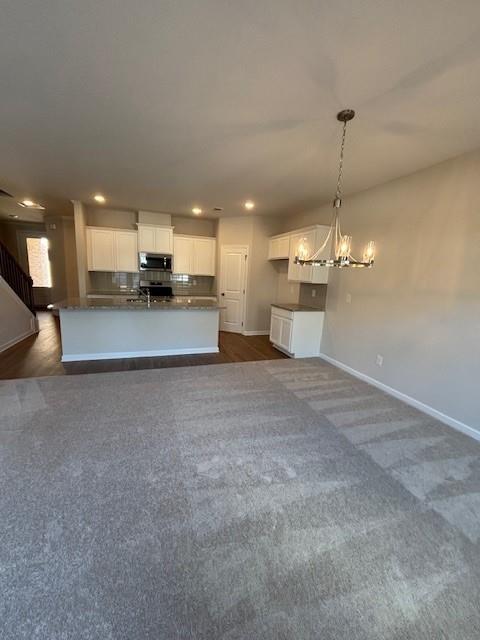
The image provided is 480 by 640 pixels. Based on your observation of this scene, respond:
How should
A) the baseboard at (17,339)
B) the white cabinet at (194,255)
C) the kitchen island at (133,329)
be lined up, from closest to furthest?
the kitchen island at (133,329)
the baseboard at (17,339)
the white cabinet at (194,255)

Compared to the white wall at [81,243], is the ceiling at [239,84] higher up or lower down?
higher up

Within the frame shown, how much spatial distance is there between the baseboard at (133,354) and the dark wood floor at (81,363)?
114 mm

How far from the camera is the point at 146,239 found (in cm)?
574

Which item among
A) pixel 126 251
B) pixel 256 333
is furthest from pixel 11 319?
pixel 256 333

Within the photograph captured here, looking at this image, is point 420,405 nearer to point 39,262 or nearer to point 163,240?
point 163,240

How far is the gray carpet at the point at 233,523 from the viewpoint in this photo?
1147 mm

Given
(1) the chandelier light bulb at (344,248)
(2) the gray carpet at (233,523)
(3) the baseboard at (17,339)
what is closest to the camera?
(2) the gray carpet at (233,523)

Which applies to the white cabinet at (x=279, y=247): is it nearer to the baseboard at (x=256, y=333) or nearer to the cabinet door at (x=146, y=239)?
the baseboard at (x=256, y=333)

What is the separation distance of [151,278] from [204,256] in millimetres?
1419

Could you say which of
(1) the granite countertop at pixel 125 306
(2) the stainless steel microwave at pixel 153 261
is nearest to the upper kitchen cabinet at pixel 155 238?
(2) the stainless steel microwave at pixel 153 261

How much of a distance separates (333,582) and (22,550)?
1609 mm

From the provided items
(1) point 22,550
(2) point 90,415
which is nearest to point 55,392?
(2) point 90,415

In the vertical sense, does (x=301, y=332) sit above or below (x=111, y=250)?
below

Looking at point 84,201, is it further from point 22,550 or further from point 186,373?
point 22,550
